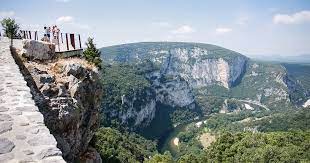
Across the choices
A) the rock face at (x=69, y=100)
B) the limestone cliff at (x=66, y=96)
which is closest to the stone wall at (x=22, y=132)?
the limestone cliff at (x=66, y=96)

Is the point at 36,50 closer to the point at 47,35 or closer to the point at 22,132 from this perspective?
the point at 47,35

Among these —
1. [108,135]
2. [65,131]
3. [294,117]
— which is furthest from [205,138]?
[65,131]

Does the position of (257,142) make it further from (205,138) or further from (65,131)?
(205,138)

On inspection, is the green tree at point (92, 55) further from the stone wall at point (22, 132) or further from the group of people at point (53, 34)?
the stone wall at point (22, 132)

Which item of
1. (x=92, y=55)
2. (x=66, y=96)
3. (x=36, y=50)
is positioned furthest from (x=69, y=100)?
(x=92, y=55)

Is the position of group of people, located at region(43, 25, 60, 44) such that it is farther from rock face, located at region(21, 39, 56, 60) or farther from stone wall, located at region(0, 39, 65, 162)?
stone wall, located at region(0, 39, 65, 162)

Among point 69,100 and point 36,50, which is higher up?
point 36,50

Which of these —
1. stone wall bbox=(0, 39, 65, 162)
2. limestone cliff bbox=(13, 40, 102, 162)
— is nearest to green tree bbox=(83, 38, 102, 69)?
limestone cliff bbox=(13, 40, 102, 162)
